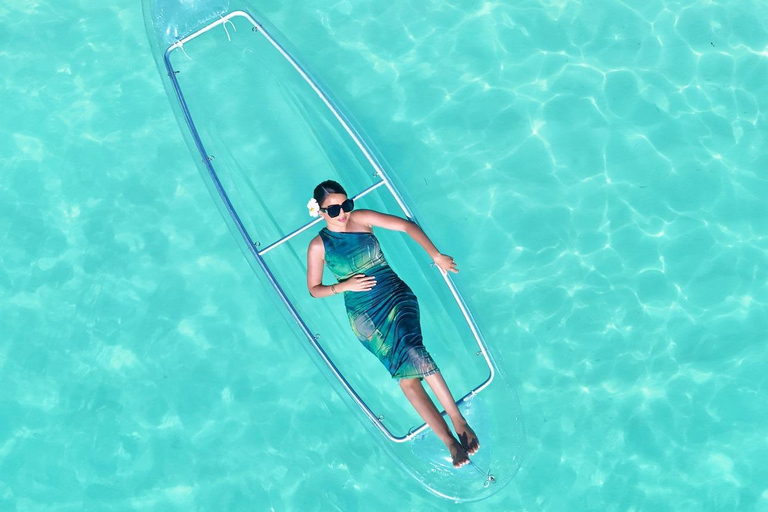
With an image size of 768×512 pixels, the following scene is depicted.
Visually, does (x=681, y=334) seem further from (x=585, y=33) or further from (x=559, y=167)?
(x=585, y=33)

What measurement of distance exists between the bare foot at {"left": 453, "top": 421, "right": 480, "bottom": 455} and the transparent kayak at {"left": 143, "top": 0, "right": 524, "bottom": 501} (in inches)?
20.8

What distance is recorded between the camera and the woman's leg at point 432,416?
5.10m

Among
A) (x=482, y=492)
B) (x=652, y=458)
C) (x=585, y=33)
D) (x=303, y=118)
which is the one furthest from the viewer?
(x=585, y=33)

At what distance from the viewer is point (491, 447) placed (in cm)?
565

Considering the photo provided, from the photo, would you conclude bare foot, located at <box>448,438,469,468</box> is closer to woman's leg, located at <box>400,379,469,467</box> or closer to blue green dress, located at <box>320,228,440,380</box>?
woman's leg, located at <box>400,379,469,467</box>

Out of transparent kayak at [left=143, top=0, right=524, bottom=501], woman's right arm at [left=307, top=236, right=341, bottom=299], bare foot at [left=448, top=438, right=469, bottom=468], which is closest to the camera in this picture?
bare foot at [left=448, top=438, right=469, bottom=468]

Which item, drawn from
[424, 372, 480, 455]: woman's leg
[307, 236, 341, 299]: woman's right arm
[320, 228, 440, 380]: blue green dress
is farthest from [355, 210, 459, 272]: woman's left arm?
[424, 372, 480, 455]: woman's leg

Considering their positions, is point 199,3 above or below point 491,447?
above

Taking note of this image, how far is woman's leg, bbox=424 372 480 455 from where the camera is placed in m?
5.11

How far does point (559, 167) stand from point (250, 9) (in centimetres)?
287

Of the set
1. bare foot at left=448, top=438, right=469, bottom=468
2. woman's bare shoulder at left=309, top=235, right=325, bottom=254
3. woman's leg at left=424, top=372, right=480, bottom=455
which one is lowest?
bare foot at left=448, top=438, right=469, bottom=468

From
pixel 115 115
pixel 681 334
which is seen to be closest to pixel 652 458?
pixel 681 334

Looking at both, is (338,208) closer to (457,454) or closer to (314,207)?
(314,207)

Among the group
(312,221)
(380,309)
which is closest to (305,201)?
(312,221)
